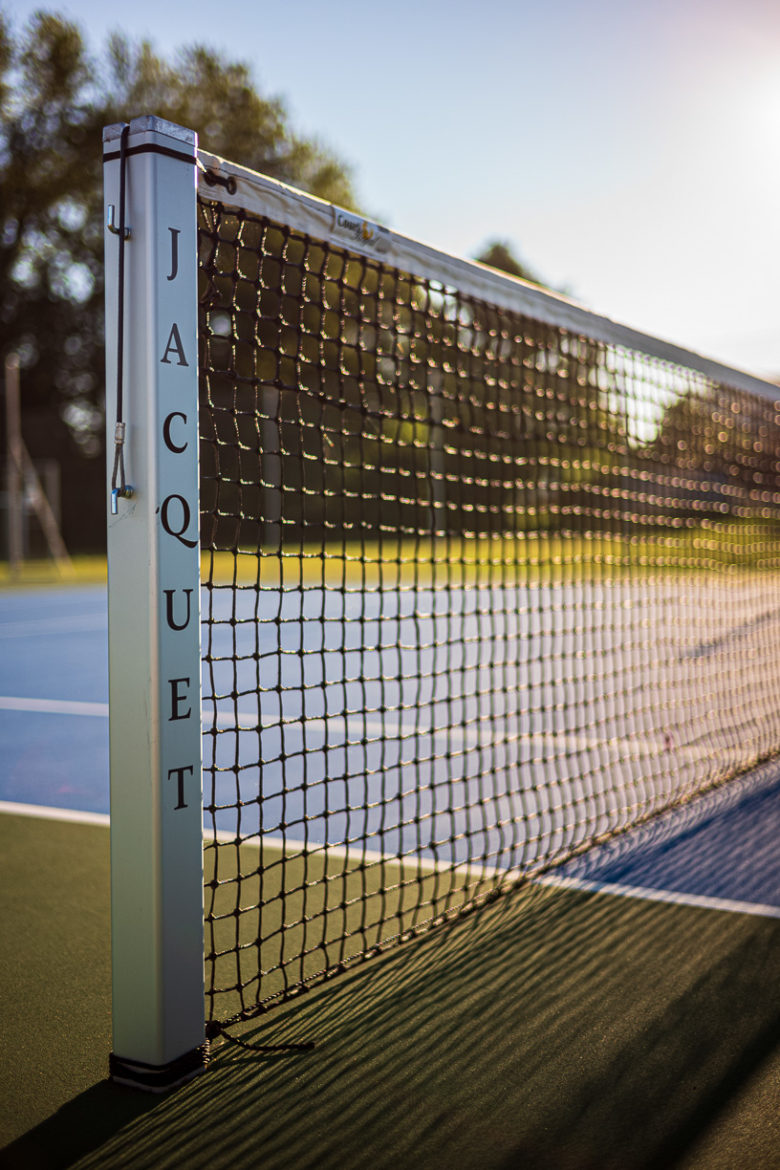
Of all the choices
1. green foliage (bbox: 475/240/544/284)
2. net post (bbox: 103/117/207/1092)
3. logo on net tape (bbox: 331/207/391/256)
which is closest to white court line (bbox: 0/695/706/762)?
logo on net tape (bbox: 331/207/391/256)

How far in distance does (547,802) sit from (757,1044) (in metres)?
1.97

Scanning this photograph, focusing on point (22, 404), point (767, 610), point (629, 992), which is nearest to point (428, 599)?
point (767, 610)

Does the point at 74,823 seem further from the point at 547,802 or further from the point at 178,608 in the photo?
the point at 178,608

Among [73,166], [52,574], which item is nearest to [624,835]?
[52,574]

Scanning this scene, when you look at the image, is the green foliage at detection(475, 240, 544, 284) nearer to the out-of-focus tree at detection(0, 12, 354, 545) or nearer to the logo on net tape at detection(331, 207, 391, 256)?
the out-of-focus tree at detection(0, 12, 354, 545)

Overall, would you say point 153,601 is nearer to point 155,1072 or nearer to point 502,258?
point 155,1072

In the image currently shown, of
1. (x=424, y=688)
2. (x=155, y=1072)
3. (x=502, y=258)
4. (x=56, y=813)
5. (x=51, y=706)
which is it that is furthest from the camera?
(x=502, y=258)

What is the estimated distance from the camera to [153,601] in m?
2.03

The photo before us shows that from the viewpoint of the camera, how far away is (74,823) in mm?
3781

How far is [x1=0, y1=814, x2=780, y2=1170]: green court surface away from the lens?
6.03 feet

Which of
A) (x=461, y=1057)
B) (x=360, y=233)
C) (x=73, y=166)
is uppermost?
(x=73, y=166)

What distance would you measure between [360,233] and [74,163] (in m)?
25.4

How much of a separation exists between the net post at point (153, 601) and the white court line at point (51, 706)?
3.91 meters

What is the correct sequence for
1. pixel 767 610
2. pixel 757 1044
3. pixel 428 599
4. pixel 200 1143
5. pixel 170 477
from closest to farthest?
pixel 200 1143 < pixel 170 477 < pixel 757 1044 < pixel 767 610 < pixel 428 599
